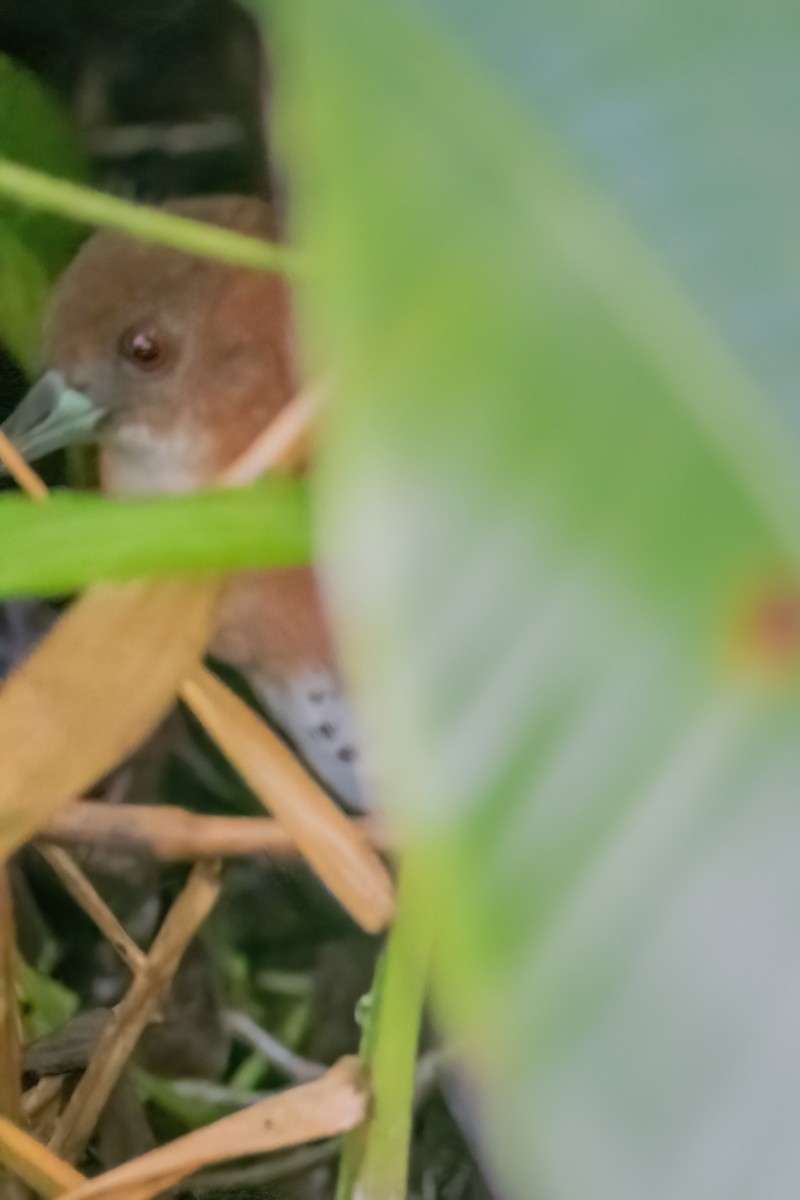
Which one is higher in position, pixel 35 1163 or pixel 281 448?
pixel 281 448

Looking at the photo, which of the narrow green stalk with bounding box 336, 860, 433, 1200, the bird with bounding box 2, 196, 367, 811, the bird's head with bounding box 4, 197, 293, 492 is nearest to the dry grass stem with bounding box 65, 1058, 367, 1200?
the narrow green stalk with bounding box 336, 860, 433, 1200

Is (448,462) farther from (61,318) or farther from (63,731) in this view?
(61,318)

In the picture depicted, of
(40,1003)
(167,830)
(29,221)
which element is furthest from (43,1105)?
(29,221)

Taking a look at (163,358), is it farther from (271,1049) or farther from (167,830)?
(271,1049)

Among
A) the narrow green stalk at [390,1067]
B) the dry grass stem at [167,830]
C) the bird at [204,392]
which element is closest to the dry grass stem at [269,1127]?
the narrow green stalk at [390,1067]

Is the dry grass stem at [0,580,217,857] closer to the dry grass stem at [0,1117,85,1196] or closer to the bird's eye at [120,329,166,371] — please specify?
the dry grass stem at [0,1117,85,1196]

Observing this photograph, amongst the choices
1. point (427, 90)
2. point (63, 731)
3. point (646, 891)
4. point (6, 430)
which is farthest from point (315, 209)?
point (6, 430)

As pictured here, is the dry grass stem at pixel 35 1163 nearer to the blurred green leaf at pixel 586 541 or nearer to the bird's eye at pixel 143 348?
the blurred green leaf at pixel 586 541
